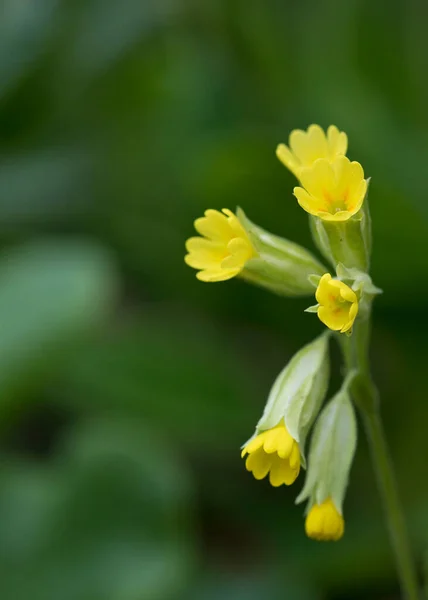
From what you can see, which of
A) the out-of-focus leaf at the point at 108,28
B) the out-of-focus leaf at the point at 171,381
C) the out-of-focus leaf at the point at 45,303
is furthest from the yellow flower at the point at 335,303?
the out-of-focus leaf at the point at 108,28

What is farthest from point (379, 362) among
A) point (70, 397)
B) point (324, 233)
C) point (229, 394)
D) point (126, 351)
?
point (324, 233)

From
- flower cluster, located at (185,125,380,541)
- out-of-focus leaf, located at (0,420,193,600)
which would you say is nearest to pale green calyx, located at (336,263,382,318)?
flower cluster, located at (185,125,380,541)

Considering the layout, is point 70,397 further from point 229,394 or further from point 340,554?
point 340,554

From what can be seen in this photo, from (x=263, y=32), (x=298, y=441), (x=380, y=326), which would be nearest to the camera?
(x=298, y=441)

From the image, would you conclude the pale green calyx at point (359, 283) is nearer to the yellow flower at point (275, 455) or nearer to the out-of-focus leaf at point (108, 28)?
the yellow flower at point (275, 455)

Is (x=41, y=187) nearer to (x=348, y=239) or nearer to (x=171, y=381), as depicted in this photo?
(x=171, y=381)

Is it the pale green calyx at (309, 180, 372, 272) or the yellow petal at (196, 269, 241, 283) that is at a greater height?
the yellow petal at (196, 269, 241, 283)

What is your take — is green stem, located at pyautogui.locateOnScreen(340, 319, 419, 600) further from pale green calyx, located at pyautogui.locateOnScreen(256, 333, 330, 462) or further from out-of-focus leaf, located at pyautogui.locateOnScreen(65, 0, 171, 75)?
out-of-focus leaf, located at pyautogui.locateOnScreen(65, 0, 171, 75)
